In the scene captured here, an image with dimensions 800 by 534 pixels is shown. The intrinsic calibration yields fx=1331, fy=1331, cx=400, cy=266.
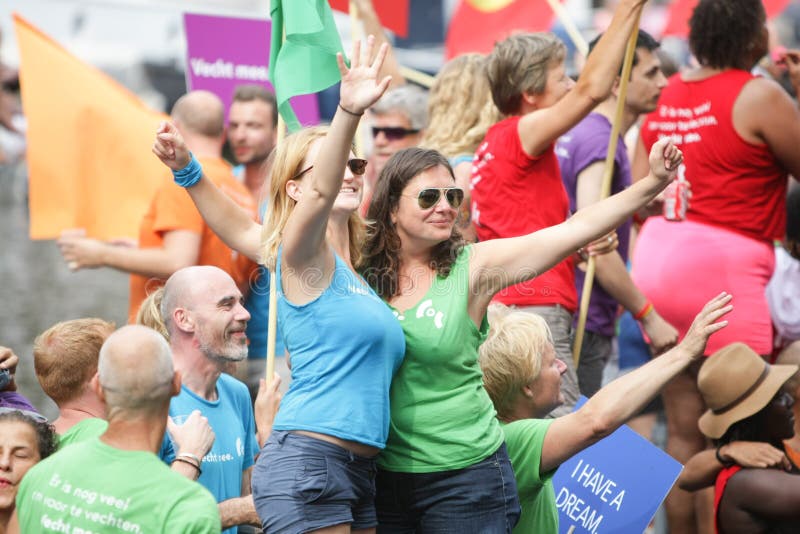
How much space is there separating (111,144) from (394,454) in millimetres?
3740

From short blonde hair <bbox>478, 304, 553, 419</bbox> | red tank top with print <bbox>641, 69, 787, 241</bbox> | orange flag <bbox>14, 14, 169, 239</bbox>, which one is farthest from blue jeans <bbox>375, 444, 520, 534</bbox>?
orange flag <bbox>14, 14, 169, 239</bbox>

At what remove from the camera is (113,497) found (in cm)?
336

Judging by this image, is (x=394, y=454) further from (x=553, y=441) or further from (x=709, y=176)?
(x=709, y=176)

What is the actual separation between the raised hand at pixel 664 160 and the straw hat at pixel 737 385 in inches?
57.4

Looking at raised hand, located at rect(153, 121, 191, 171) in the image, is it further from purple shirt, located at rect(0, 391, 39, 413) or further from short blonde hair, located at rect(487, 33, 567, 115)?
short blonde hair, located at rect(487, 33, 567, 115)

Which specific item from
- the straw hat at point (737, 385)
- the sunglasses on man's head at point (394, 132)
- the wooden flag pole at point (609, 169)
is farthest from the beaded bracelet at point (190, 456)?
the sunglasses on man's head at point (394, 132)

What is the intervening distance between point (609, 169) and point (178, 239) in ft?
6.96

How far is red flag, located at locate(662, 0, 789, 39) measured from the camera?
844 cm

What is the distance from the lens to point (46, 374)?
4578mm

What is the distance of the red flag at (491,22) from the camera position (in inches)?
356

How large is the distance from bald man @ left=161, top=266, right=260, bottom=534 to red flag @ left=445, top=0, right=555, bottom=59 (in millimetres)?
4673

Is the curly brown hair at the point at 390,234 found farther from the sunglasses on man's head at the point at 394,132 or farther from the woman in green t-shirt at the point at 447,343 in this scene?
the sunglasses on man's head at the point at 394,132

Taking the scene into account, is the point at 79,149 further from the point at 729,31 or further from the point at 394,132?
the point at 729,31

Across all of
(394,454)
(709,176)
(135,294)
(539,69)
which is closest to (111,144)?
(135,294)
